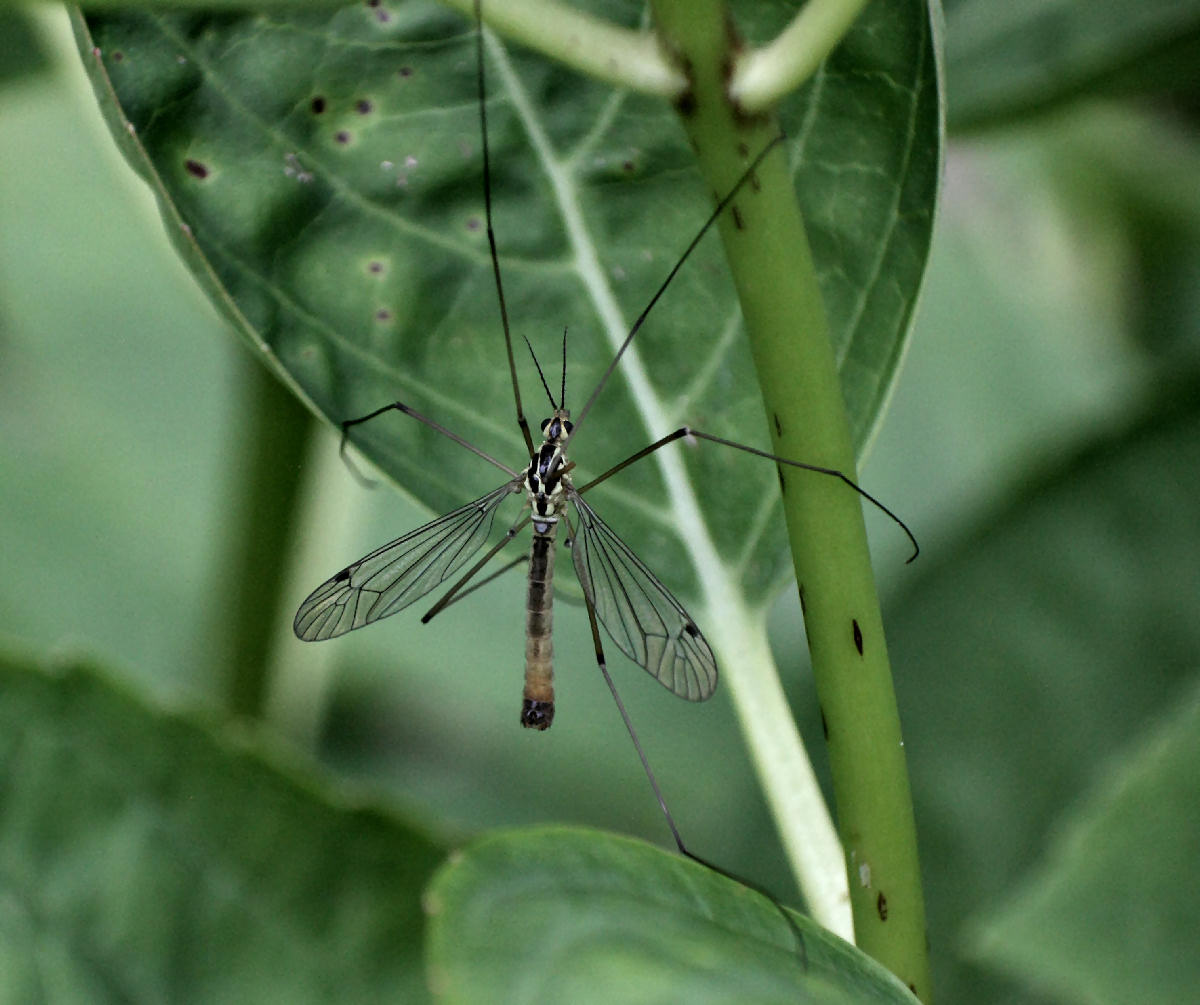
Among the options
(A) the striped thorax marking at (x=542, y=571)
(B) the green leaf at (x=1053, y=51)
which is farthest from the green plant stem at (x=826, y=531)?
(B) the green leaf at (x=1053, y=51)

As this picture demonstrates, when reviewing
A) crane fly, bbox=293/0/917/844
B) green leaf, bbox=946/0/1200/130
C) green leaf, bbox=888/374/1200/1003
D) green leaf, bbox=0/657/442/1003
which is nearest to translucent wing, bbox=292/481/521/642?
crane fly, bbox=293/0/917/844

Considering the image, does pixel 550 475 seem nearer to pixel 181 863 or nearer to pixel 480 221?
pixel 480 221

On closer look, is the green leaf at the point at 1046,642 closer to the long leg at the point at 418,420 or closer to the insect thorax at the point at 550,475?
the insect thorax at the point at 550,475

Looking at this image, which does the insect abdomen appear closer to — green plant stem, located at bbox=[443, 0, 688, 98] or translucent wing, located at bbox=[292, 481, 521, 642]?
translucent wing, located at bbox=[292, 481, 521, 642]

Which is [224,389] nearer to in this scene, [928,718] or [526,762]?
[526,762]

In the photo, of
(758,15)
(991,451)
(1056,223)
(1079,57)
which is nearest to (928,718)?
(1079,57)

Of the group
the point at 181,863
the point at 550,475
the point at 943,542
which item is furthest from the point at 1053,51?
the point at 181,863

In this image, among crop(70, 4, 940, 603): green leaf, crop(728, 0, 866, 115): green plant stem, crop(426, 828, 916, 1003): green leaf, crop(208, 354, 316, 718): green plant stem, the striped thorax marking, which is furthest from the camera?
crop(208, 354, 316, 718): green plant stem
